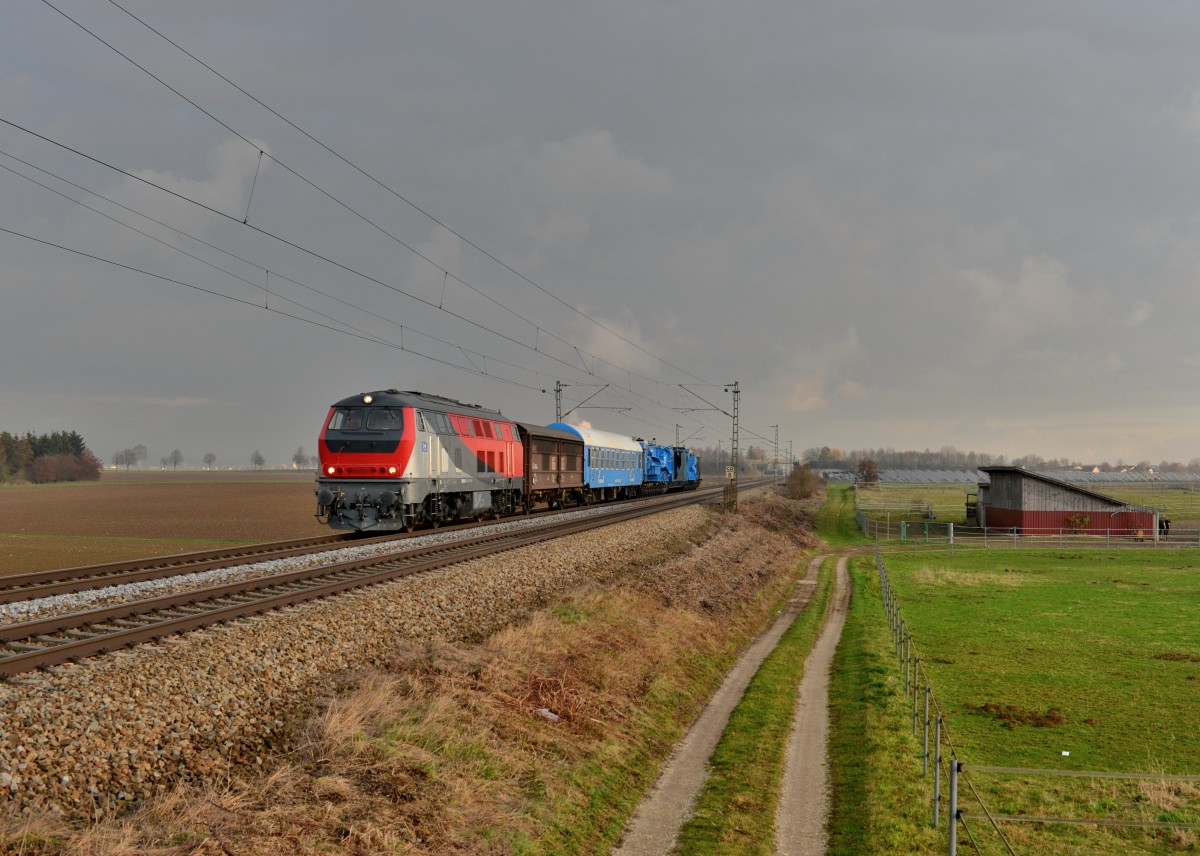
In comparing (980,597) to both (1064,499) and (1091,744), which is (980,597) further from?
(1064,499)

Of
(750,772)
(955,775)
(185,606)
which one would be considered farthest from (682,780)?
(185,606)

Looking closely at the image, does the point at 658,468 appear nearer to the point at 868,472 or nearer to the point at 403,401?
the point at 403,401

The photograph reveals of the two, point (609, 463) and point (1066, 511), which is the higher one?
point (609, 463)

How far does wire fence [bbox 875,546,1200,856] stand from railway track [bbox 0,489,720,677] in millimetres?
11785

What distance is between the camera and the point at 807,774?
1402 centimetres

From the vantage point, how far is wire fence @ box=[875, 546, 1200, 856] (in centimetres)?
869

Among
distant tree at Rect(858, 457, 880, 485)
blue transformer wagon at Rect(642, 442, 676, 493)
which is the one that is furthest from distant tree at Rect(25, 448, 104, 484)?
distant tree at Rect(858, 457, 880, 485)

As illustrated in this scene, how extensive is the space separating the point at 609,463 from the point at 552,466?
13.5 metres

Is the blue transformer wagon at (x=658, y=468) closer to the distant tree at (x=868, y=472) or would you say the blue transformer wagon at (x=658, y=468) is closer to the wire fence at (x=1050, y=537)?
the wire fence at (x=1050, y=537)

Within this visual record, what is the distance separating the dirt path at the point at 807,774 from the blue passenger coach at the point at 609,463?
3256cm

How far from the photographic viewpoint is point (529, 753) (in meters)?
12.0

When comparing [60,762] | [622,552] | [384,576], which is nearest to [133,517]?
[622,552]

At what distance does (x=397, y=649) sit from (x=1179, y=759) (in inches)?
577

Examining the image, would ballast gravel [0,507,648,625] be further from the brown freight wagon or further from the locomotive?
the brown freight wagon
